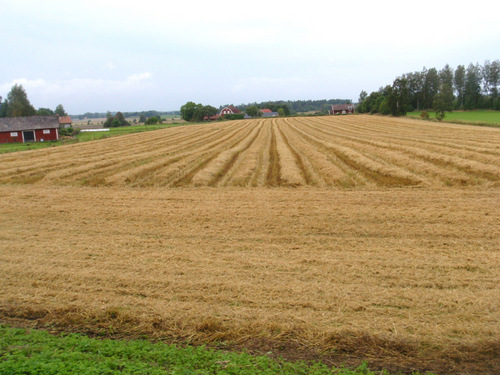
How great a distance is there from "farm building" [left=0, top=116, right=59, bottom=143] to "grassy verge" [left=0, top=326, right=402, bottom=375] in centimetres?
5404

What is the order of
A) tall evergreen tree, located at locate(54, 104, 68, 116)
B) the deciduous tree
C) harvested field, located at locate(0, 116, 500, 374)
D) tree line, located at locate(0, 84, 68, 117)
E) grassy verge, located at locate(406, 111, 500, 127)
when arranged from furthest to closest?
tall evergreen tree, located at locate(54, 104, 68, 116) → the deciduous tree → tree line, located at locate(0, 84, 68, 117) → grassy verge, located at locate(406, 111, 500, 127) → harvested field, located at locate(0, 116, 500, 374)

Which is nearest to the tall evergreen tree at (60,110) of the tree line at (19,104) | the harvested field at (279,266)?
the tree line at (19,104)

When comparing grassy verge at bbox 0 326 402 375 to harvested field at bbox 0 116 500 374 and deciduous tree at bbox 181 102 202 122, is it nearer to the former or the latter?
harvested field at bbox 0 116 500 374

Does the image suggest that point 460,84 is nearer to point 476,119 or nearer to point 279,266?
point 476,119

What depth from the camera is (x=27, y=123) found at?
170 ft

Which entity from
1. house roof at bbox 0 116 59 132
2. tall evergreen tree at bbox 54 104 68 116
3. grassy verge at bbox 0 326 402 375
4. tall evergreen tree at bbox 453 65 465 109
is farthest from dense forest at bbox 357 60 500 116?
tall evergreen tree at bbox 54 104 68 116

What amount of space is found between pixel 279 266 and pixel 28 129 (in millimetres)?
54314

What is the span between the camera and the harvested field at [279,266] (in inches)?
212

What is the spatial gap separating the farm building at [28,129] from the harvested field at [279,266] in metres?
41.1

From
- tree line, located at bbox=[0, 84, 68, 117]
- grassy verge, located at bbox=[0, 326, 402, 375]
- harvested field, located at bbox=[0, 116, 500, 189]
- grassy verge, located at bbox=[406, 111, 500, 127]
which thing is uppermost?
tree line, located at bbox=[0, 84, 68, 117]

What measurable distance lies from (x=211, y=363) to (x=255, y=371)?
594mm

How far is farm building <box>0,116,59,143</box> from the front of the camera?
50312mm

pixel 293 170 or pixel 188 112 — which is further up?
pixel 188 112

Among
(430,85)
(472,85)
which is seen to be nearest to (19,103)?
(430,85)
